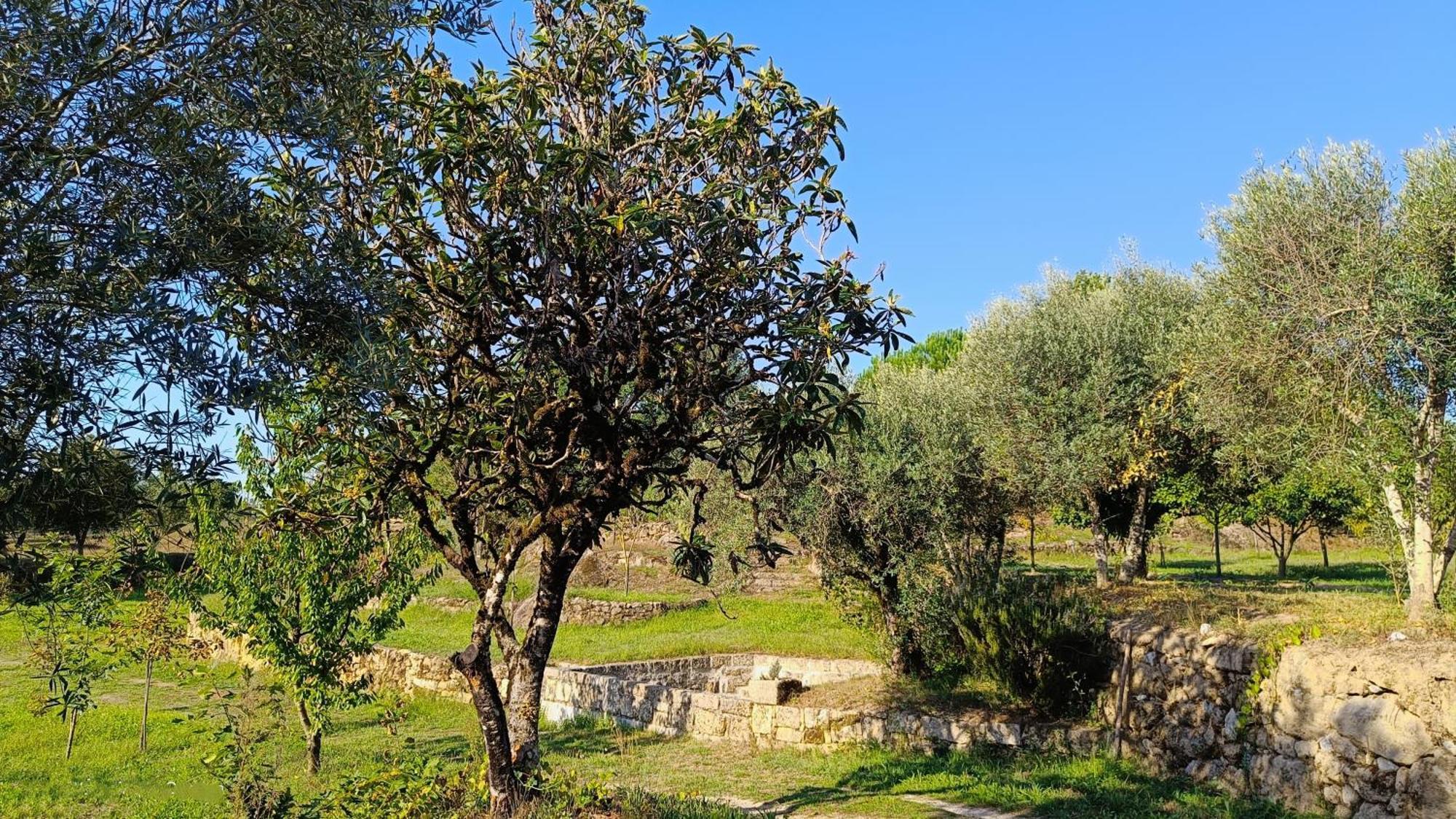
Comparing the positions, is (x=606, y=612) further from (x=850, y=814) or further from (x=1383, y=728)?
(x=1383, y=728)

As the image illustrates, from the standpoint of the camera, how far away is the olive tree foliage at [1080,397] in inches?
763

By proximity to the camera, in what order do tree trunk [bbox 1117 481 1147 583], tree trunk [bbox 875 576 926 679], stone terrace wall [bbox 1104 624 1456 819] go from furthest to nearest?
tree trunk [bbox 1117 481 1147 583]
tree trunk [bbox 875 576 926 679]
stone terrace wall [bbox 1104 624 1456 819]

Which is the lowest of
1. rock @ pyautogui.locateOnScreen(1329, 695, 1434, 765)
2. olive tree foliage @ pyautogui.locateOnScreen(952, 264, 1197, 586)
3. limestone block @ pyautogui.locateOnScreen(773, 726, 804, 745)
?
limestone block @ pyautogui.locateOnScreen(773, 726, 804, 745)

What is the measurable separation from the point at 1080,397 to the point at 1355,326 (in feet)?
22.9

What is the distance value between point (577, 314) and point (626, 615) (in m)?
23.4

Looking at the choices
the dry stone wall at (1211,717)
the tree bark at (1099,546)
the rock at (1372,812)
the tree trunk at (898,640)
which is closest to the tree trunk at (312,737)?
the dry stone wall at (1211,717)

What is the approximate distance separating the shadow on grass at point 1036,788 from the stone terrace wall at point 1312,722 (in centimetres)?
55

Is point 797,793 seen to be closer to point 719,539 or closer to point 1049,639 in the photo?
point 1049,639

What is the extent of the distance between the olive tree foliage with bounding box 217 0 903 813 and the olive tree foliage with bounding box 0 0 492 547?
146 centimetres

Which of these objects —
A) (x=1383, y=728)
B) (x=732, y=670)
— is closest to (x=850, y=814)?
(x=1383, y=728)

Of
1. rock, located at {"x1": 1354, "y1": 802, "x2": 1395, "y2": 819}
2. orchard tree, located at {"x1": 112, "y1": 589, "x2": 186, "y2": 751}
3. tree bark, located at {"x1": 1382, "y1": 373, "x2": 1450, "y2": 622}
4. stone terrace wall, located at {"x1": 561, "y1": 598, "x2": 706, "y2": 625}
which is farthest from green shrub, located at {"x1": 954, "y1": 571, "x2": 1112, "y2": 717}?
Result: stone terrace wall, located at {"x1": 561, "y1": 598, "x2": 706, "y2": 625}

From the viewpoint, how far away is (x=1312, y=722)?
11.5 m

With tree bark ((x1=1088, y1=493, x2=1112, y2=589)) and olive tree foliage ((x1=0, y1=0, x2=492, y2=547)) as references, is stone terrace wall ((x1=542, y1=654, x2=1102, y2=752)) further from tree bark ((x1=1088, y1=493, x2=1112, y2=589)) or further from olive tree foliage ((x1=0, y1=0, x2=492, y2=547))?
olive tree foliage ((x1=0, y1=0, x2=492, y2=547))

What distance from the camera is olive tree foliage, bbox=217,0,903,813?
736 centimetres
